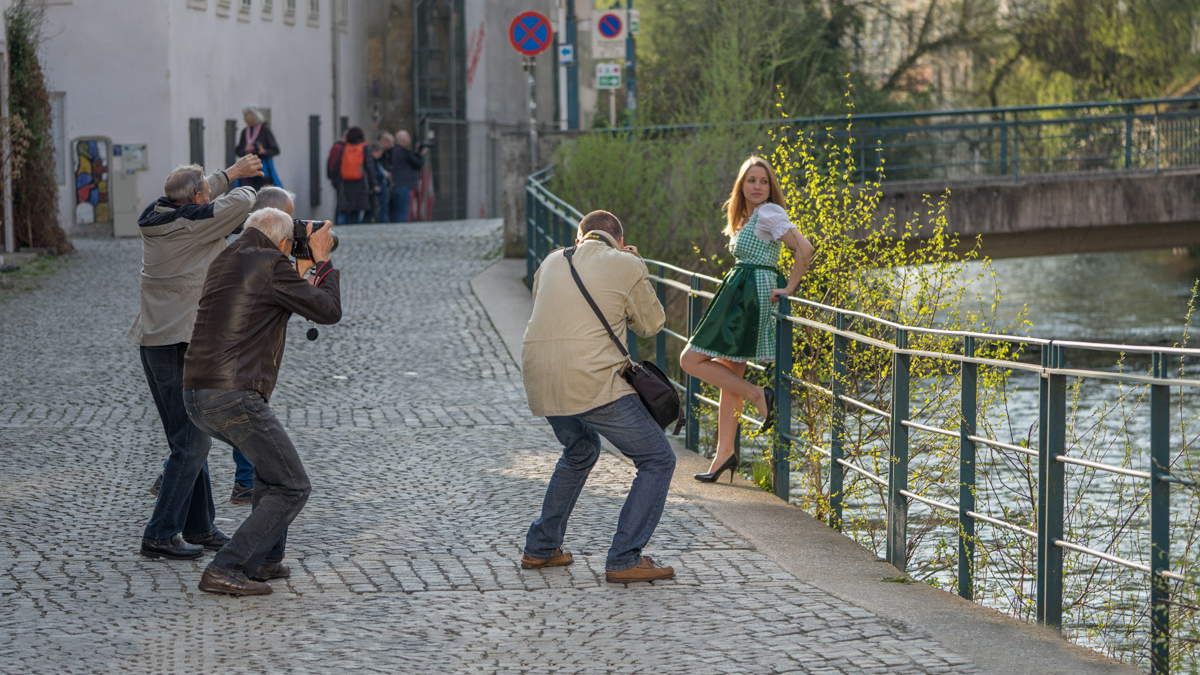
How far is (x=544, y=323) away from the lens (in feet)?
22.2

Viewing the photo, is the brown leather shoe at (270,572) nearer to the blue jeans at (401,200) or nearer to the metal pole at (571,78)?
the metal pole at (571,78)

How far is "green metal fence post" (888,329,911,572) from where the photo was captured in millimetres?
7477

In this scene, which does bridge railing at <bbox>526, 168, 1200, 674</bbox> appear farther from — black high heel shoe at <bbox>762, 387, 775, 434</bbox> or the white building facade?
the white building facade

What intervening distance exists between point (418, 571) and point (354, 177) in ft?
76.2

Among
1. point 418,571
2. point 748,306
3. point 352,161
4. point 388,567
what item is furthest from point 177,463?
point 352,161

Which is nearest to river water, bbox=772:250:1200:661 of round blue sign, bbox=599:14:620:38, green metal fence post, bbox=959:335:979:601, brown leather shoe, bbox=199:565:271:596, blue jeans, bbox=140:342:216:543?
green metal fence post, bbox=959:335:979:601

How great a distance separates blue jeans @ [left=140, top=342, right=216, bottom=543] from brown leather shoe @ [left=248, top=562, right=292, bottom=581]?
23.2 inches

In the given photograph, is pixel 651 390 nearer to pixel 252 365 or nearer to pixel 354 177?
pixel 252 365

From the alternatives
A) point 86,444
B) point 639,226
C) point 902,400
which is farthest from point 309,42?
point 902,400

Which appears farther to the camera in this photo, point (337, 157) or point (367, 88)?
point (367, 88)

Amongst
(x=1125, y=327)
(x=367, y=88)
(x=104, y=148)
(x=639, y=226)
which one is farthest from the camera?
(x=367, y=88)

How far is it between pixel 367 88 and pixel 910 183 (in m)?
19.0

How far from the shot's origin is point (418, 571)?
278 inches

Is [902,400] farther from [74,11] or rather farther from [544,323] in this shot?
[74,11]
